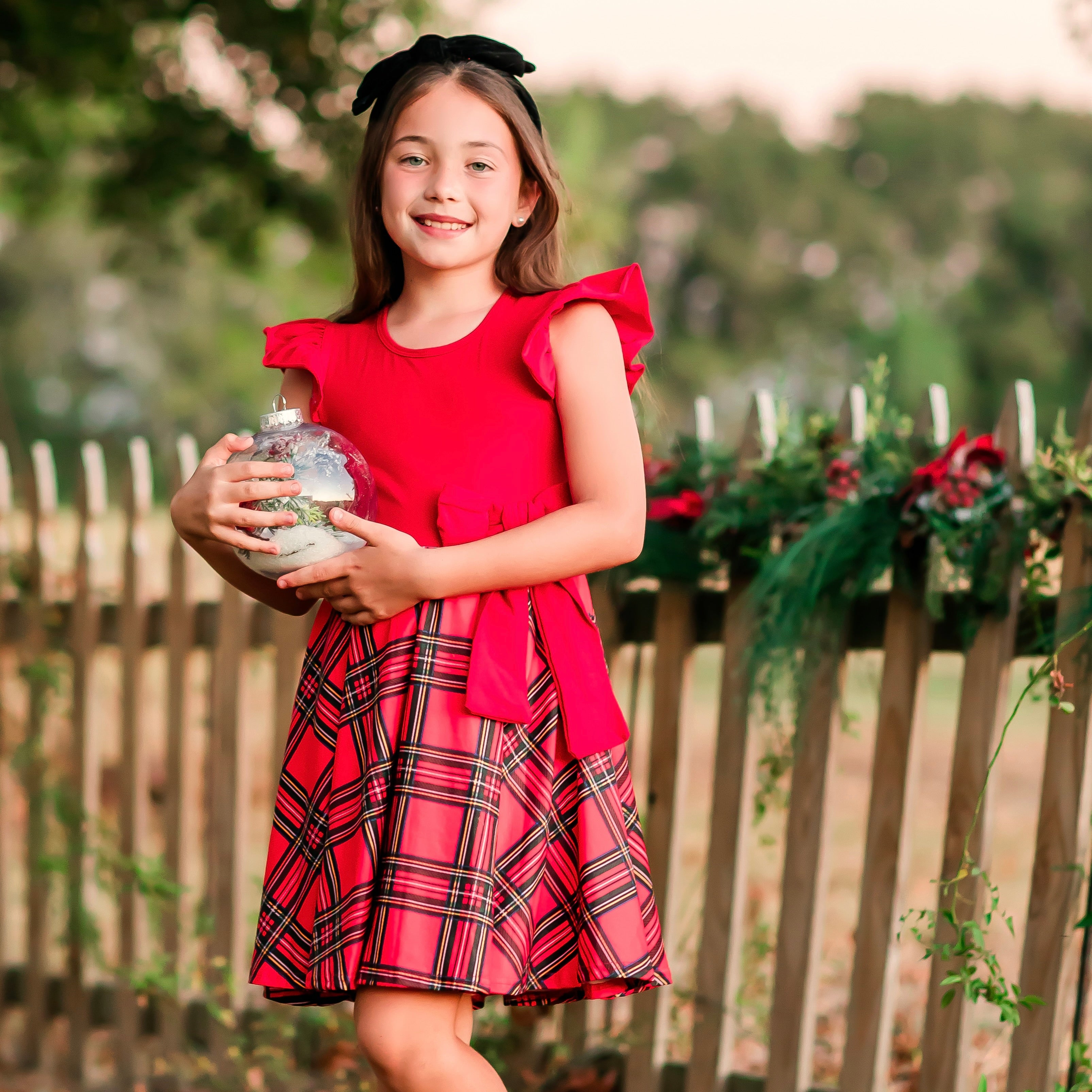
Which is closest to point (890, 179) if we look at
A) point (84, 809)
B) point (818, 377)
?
point (818, 377)

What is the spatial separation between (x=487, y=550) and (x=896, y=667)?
1111 millimetres

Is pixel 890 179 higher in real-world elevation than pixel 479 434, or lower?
higher

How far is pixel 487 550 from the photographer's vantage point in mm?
1589

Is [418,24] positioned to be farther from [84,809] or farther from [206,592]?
[206,592]

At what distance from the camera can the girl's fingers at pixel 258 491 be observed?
1563 mm

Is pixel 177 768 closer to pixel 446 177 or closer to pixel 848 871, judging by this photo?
pixel 446 177

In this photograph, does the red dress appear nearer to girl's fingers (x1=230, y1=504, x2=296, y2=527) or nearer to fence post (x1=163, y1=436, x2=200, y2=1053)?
girl's fingers (x1=230, y1=504, x2=296, y2=527)

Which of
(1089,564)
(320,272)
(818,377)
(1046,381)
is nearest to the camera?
(1089,564)

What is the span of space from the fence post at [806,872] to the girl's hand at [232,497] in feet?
4.01

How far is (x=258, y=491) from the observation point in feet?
5.20

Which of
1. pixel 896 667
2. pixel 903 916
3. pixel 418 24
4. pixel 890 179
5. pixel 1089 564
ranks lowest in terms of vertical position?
pixel 903 916

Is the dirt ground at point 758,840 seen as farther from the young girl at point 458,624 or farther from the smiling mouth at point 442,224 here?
the smiling mouth at point 442,224

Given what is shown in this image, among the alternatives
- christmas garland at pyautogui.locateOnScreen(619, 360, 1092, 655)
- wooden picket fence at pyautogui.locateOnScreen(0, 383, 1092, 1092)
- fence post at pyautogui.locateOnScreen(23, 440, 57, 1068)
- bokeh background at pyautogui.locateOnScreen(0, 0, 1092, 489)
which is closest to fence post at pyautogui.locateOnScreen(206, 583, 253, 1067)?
wooden picket fence at pyautogui.locateOnScreen(0, 383, 1092, 1092)

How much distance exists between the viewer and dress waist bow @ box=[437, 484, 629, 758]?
159 centimetres
